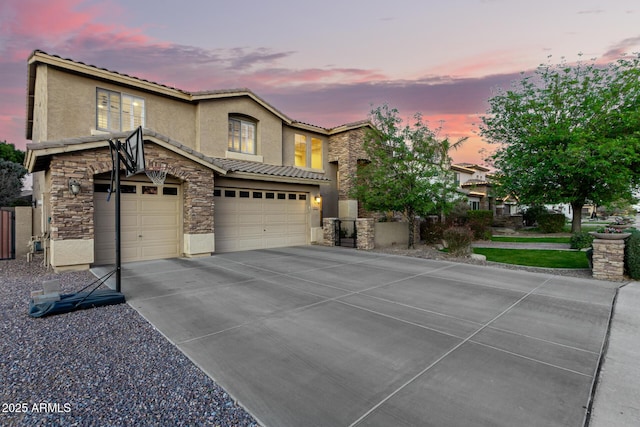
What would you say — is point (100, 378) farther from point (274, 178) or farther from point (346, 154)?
point (346, 154)

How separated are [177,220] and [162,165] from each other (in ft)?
7.58

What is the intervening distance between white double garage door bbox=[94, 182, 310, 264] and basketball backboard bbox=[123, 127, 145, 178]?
4.33 m

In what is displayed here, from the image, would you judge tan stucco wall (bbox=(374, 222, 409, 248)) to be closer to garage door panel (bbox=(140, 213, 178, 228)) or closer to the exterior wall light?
garage door panel (bbox=(140, 213, 178, 228))

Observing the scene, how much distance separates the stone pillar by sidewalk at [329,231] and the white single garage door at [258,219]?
3.36ft

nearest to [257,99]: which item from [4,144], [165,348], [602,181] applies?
[165,348]

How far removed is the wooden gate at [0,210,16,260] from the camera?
11.5 metres

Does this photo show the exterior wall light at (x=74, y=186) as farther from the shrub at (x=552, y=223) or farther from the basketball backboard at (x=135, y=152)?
the shrub at (x=552, y=223)

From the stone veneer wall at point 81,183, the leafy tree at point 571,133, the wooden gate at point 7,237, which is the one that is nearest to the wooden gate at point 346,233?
the stone veneer wall at point 81,183

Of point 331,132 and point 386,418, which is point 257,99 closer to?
point 331,132

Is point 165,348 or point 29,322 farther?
point 29,322

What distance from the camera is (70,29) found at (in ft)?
39.7

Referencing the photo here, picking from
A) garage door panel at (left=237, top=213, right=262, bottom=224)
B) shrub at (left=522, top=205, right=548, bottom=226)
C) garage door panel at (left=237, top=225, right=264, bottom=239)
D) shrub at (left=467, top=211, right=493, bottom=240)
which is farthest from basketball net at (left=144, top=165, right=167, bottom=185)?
shrub at (left=522, top=205, right=548, bottom=226)

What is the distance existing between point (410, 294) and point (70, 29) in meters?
16.5

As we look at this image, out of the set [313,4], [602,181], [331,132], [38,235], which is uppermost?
[313,4]
